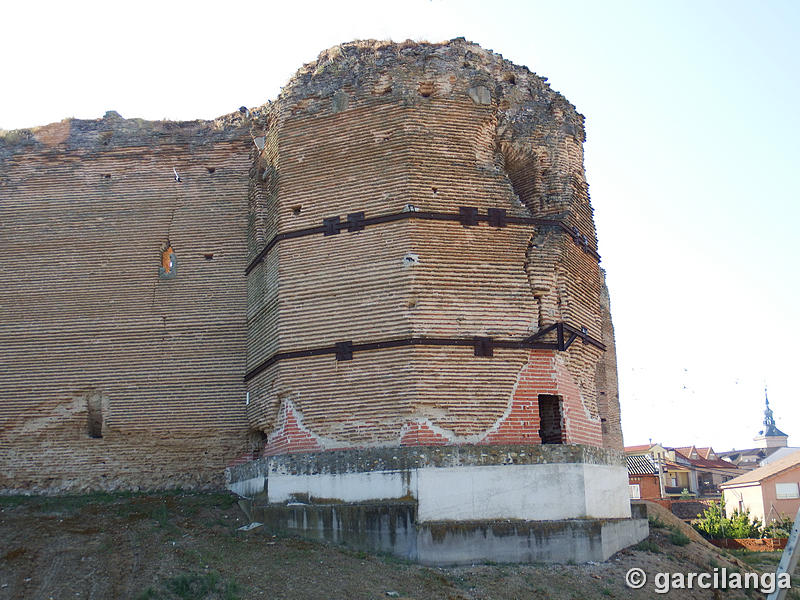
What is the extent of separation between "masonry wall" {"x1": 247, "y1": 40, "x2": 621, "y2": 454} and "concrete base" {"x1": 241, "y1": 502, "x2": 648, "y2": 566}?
0.99 meters

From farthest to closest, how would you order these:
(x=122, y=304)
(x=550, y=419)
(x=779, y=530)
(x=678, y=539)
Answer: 1. (x=779, y=530)
2. (x=122, y=304)
3. (x=678, y=539)
4. (x=550, y=419)

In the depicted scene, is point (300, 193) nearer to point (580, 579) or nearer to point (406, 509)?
point (406, 509)

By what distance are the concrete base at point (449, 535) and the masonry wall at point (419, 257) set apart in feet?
3.24

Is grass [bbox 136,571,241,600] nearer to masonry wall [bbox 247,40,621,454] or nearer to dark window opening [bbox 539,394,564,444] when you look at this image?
masonry wall [bbox 247,40,621,454]

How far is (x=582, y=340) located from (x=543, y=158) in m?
3.01

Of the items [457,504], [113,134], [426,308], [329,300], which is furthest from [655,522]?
[113,134]

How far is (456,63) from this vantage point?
12375 mm

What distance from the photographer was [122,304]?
14023mm

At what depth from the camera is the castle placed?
421 inches

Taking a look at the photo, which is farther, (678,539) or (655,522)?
(655,522)

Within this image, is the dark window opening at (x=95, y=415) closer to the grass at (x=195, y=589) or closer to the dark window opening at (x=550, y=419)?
the grass at (x=195, y=589)

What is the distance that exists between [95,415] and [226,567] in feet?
18.4

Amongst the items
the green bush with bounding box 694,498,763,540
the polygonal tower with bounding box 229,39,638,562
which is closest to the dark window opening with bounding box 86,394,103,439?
the polygonal tower with bounding box 229,39,638,562

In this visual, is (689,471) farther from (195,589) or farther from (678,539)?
(195,589)
